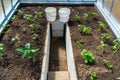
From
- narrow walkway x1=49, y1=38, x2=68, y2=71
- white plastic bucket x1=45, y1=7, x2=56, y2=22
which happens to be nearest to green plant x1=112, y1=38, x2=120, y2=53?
narrow walkway x1=49, y1=38, x2=68, y2=71

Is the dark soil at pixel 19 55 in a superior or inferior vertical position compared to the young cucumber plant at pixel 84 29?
inferior

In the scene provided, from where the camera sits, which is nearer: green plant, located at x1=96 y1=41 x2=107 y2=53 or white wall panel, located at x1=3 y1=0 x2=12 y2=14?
green plant, located at x1=96 y1=41 x2=107 y2=53

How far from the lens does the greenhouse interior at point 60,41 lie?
7.23ft

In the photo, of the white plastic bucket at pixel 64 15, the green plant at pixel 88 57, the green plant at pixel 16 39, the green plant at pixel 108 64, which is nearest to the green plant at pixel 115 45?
the green plant at pixel 108 64

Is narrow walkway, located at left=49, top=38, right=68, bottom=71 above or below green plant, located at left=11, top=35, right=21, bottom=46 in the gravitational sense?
below

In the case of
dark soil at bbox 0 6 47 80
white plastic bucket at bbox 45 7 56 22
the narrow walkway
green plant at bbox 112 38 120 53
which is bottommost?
the narrow walkway

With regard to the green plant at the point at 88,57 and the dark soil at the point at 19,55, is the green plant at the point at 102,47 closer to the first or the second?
the green plant at the point at 88,57

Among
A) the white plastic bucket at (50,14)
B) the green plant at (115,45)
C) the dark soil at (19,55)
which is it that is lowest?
→ the dark soil at (19,55)

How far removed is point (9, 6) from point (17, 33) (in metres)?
0.95

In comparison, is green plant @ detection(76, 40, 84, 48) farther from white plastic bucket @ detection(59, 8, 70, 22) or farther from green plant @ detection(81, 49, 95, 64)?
white plastic bucket @ detection(59, 8, 70, 22)

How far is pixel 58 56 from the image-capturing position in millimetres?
3184

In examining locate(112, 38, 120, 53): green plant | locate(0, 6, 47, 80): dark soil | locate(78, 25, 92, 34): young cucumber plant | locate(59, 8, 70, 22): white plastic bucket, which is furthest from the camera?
locate(59, 8, 70, 22): white plastic bucket

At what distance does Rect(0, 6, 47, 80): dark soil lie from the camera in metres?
2.12

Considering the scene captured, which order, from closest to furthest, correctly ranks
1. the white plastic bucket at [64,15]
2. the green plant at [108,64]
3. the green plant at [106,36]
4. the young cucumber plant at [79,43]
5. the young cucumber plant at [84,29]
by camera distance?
the green plant at [108,64], the young cucumber plant at [79,43], the green plant at [106,36], the young cucumber plant at [84,29], the white plastic bucket at [64,15]
